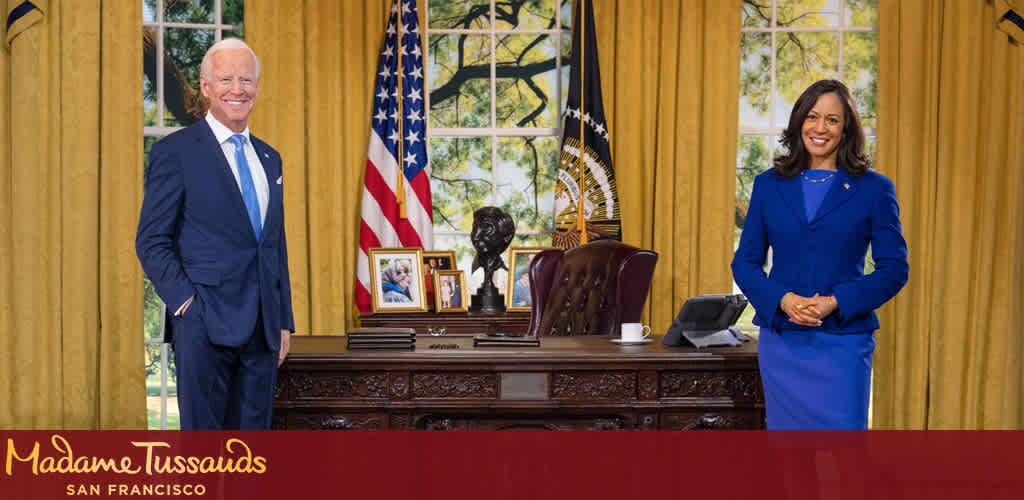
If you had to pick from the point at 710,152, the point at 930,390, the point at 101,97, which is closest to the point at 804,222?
the point at 710,152

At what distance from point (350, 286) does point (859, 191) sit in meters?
3.63

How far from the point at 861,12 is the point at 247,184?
480 cm

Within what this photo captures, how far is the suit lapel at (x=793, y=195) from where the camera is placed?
2451 millimetres

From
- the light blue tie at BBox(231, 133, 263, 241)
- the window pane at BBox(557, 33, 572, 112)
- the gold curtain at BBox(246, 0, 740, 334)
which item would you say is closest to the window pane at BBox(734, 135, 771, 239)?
the gold curtain at BBox(246, 0, 740, 334)

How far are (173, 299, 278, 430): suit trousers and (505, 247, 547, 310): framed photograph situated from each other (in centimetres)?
270

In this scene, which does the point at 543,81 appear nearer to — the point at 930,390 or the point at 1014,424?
the point at 930,390

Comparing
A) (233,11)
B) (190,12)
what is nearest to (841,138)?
(233,11)

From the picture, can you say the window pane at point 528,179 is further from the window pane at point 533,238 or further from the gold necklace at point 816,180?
the gold necklace at point 816,180

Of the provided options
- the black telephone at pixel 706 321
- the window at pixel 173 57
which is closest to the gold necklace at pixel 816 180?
the black telephone at pixel 706 321

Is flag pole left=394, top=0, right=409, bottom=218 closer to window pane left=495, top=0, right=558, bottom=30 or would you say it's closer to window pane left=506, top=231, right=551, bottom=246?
window pane left=495, top=0, right=558, bottom=30

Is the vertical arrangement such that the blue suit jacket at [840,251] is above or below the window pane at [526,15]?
below

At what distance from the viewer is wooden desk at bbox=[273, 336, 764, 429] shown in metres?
2.93

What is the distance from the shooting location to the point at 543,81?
5.79m

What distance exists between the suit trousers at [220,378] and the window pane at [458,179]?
11.6 feet
